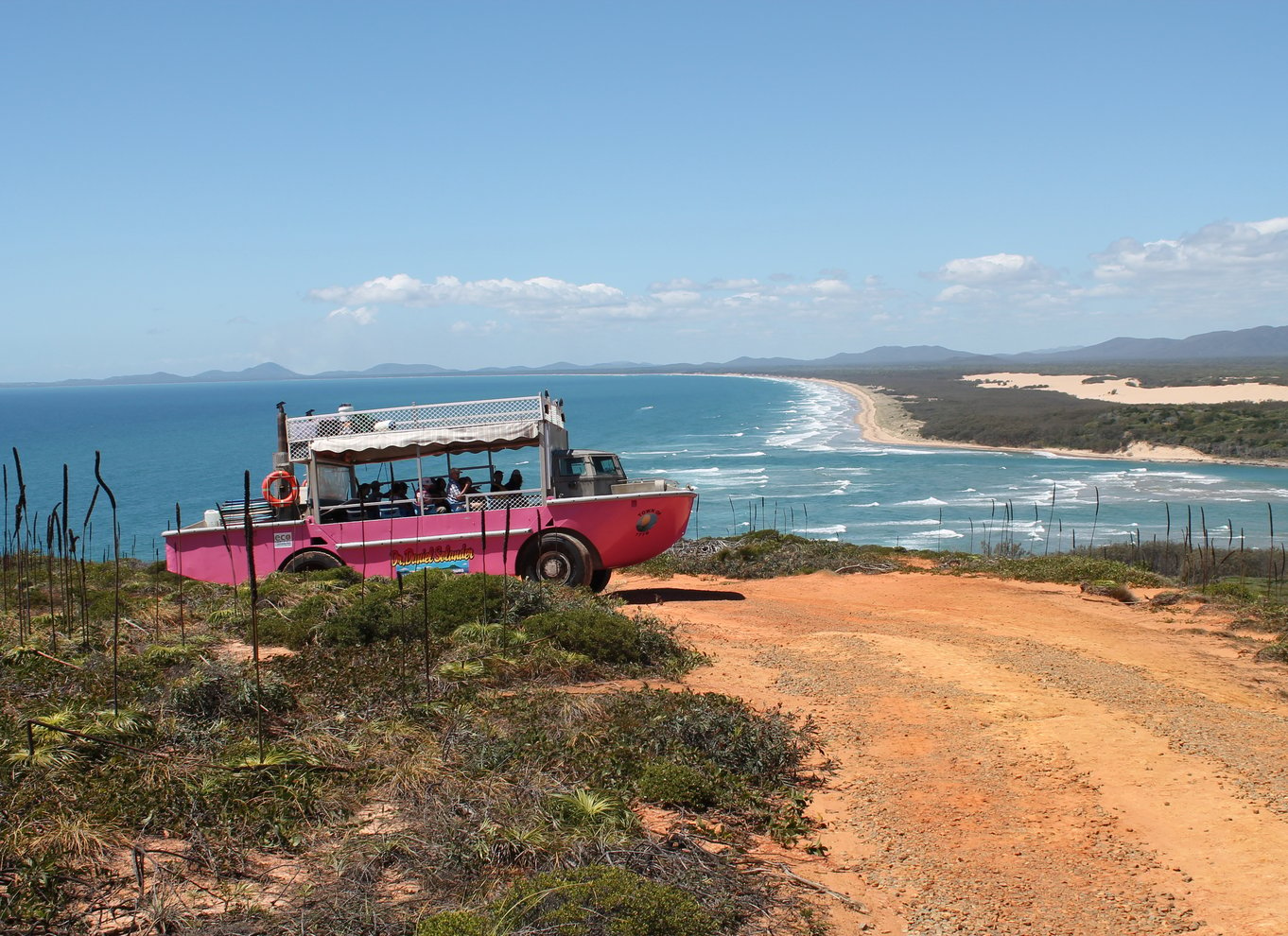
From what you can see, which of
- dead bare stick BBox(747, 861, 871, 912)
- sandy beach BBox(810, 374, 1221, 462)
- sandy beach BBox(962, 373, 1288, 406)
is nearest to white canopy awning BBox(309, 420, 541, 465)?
dead bare stick BBox(747, 861, 871, 912)

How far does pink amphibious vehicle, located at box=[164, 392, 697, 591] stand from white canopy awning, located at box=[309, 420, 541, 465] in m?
0.02

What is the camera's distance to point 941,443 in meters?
88.6

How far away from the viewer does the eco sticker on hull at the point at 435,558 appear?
15883 millimetres

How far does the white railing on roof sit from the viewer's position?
16.0 m

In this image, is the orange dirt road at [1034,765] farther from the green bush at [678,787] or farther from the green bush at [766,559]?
the green bush at [766,559]

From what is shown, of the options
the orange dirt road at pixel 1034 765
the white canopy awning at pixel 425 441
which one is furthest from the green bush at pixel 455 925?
the white canopy awning at pixel 425 441

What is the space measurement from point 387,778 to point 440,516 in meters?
9.14

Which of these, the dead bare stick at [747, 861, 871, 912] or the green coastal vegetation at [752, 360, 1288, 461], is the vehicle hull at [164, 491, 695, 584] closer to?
the dead bare stick at [747, 861, 871, 912]

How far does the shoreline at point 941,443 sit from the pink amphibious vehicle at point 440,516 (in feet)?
213

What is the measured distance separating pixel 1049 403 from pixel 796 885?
127 m

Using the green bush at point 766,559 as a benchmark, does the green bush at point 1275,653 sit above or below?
above

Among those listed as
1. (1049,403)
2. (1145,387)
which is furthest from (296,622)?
(1145,387)

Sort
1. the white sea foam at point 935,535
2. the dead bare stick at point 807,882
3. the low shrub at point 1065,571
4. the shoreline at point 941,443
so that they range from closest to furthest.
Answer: the dead bare stick at point 807,882, the low shrub at point 1065,571, the white sea foam at point 935,535, the shoreline at point 941,443

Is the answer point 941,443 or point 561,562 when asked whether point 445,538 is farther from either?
point 941,443
